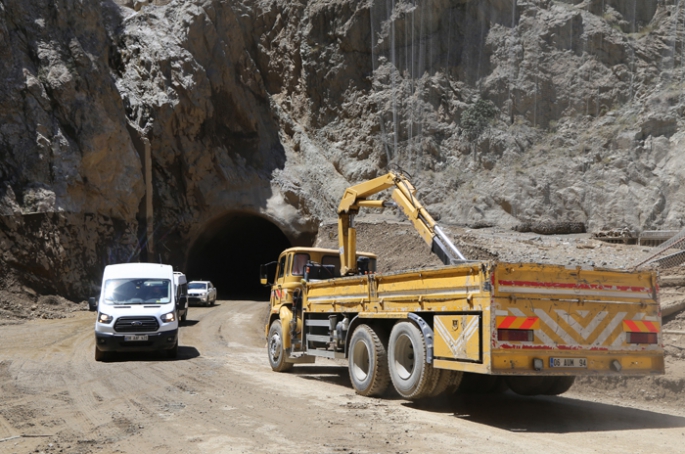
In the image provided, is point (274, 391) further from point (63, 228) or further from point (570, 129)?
point (570, 129)

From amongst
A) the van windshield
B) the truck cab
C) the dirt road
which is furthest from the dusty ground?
the van windshield

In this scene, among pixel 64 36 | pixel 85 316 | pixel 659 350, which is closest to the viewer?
pixel 659 350

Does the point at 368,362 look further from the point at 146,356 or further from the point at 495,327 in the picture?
the point at 146,356

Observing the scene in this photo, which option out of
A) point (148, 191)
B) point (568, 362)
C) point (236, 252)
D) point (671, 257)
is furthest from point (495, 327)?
point (236, 252)

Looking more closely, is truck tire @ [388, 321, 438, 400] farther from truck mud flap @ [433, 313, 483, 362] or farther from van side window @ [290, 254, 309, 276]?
van side window @ [290, 254, 309, 276]

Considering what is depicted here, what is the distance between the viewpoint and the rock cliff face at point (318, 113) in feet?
110

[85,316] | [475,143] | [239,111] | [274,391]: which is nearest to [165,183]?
[239,111]

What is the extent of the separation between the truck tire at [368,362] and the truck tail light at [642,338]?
340 centimetres

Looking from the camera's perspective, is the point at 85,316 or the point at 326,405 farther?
the point at 85,316

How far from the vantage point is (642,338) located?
851cm

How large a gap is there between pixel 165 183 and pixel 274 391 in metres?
32.0

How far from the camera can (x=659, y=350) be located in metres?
8.57

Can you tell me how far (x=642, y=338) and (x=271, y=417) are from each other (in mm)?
4931

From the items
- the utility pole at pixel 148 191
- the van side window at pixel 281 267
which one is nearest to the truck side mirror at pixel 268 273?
the van side window at pixel 281 267
